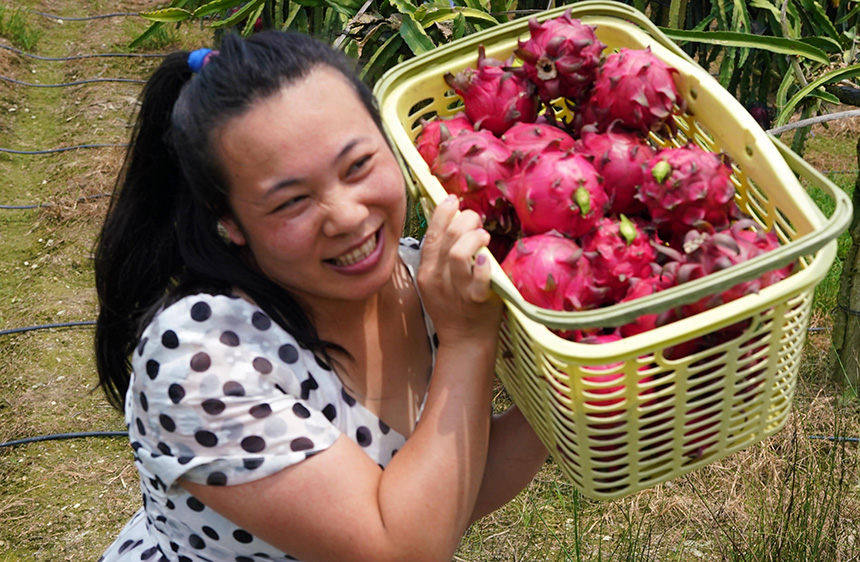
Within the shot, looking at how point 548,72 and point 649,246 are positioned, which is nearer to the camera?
point 649,246

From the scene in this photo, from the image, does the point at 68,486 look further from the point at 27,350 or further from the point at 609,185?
the point at 609,185

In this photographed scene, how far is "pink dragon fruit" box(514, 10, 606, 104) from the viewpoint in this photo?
1096 millimetres

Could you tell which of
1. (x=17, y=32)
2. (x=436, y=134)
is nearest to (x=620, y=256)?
(x=436, y=134)

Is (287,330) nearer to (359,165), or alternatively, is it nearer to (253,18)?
(359,165)

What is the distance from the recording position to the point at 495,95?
114 cm

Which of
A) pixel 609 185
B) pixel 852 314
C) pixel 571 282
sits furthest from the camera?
pixel 852 314

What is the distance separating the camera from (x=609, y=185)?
3.47 feet

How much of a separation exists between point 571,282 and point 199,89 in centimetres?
49

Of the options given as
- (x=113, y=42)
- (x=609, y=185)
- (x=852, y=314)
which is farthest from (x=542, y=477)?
(x=113, y=42)

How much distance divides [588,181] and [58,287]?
2.69 metres

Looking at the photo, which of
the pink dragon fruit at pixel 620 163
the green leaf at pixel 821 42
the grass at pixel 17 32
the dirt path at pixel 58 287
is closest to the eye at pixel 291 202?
the pink dragon fruit at pixel 620 163

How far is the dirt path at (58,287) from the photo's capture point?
229cm

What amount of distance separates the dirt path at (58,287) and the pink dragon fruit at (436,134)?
1.56 m

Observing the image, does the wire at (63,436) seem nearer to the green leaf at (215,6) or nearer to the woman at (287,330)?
the green leaf at (215,6)
